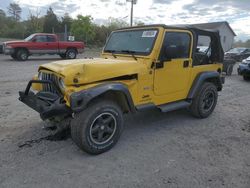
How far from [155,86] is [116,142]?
1256mm

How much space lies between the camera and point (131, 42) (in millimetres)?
5094

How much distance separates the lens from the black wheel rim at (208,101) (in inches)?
235

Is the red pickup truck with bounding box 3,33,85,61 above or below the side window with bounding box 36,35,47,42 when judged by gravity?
below

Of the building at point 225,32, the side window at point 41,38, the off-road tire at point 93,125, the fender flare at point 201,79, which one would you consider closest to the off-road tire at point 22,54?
the side window at point 41,38

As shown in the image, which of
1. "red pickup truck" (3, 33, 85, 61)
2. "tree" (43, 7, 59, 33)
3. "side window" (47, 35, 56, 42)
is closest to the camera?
"red pickup truck" (3, 33, 85, 61)

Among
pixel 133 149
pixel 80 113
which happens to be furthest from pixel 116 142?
pixel 80 113

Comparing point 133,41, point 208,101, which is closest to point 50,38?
point 133,41

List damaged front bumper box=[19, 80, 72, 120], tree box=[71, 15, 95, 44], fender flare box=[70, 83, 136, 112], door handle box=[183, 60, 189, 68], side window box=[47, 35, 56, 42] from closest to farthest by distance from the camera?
fender flare box=[70, 83, 136, 112], damaged front bumper box=[19, 80, 72, 120], door handle box=[183, 60, 189, 68], side window box=[47, 35, 56, 42], tree box=[71, 15, 95, 44]

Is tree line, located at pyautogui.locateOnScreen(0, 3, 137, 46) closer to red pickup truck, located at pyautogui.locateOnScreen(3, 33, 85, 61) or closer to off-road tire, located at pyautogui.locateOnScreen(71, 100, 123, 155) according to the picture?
red pickup truck, located at pyautogui.locateOnScreen(3, 33, 85, 61)

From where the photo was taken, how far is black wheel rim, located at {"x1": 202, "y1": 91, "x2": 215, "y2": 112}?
19.6ft

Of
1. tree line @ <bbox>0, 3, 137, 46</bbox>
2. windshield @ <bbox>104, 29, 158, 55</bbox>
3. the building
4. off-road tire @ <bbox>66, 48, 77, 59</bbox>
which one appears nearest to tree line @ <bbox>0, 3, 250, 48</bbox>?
tree line @ <bbox>0, 3, 137, 46</bbox>

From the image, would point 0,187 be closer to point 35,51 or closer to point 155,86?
point 155,86

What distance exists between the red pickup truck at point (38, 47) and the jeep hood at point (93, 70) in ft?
45.0

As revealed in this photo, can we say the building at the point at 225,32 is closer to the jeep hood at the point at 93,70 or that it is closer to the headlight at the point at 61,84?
the jeep hood at the point at 93,70
